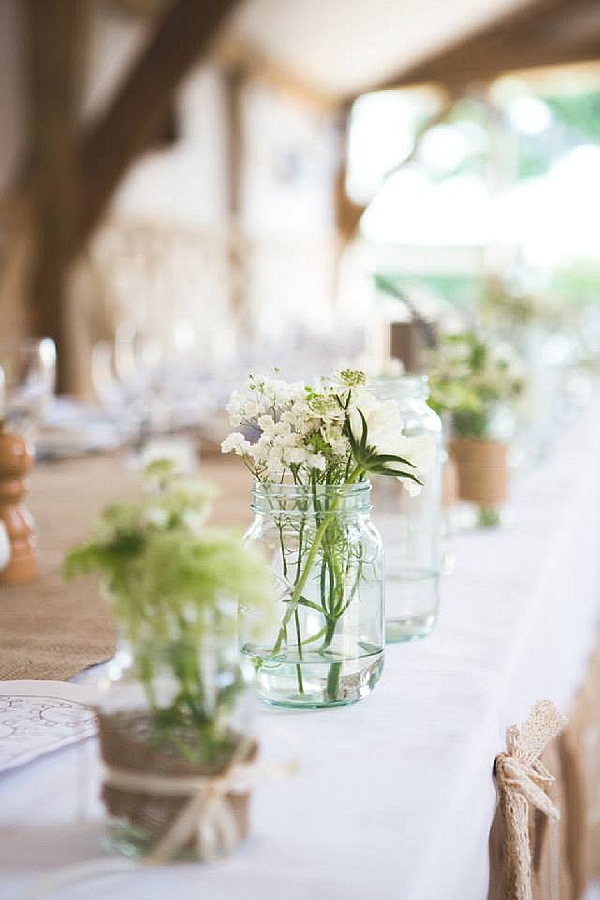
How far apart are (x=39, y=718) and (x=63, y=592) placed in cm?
47

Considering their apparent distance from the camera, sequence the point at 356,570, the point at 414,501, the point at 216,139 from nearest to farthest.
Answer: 1. the point at 356,570
2. the point at 414,501
3. the point at 216,139

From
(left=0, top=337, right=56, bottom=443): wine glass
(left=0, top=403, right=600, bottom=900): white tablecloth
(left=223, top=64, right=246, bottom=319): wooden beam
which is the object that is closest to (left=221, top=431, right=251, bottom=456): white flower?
(left=0, top=403, right=600, bottom=900): white tablecloth

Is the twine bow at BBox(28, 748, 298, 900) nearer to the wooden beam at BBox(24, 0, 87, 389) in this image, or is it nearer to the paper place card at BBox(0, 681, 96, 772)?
the paper place card at BBox(0, 681, 96, 772)

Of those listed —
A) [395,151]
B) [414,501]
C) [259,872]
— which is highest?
[395,151]

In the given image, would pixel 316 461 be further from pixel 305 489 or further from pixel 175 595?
pixel 175 595

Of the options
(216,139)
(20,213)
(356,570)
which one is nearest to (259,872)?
(356,570)

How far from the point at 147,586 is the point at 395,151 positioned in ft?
33.9

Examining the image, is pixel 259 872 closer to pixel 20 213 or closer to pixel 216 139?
pixel 20 213

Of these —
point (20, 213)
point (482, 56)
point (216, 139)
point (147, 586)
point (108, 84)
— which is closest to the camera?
point (147, 586)

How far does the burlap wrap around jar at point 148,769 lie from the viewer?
1.98 ft

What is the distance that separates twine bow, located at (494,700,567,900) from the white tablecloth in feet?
0.06

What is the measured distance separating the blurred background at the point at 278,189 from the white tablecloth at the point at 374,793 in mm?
560

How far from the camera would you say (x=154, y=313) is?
704 centimetres

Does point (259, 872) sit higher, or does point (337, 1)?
point (337, 1)
